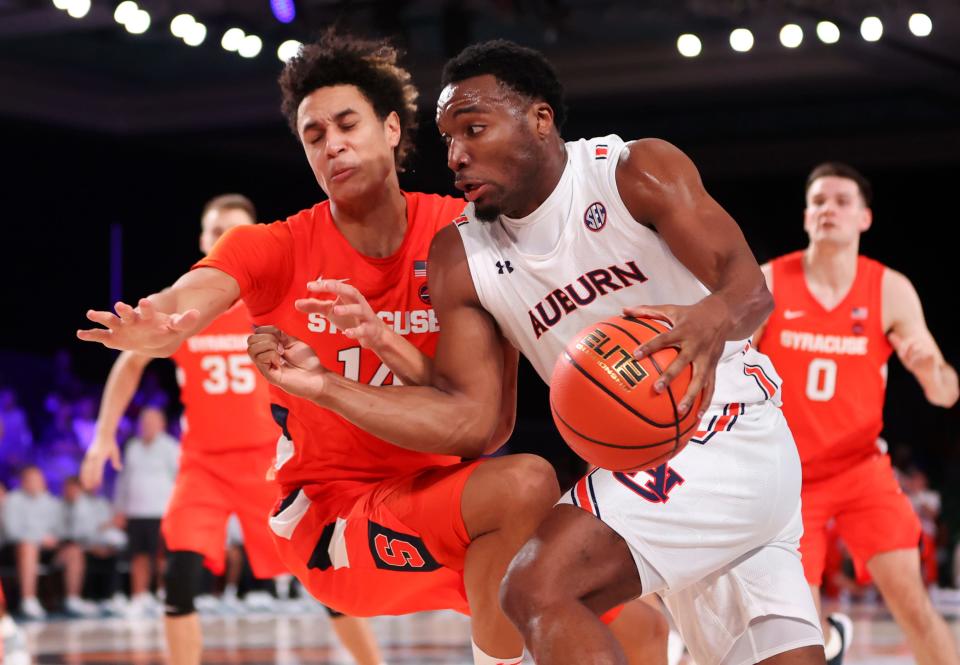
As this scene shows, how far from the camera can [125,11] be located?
8.84 meters

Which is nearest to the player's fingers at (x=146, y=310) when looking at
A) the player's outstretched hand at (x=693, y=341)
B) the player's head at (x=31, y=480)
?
the player's outstretched hand at (x=693, y=341)

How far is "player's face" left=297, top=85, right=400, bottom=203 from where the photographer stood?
374 cm

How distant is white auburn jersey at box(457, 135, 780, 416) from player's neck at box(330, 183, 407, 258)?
0.44 meters

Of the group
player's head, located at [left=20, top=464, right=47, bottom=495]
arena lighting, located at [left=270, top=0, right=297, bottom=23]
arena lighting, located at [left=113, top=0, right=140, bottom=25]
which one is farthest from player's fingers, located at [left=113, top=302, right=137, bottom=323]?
player's head, located at [left=20, top=464, right=47, bottom=495]

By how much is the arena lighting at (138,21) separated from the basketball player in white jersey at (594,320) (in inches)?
236

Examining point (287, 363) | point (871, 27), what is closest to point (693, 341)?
point (287, 363)

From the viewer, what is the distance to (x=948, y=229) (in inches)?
593

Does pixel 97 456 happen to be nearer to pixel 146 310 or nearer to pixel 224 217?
pixel 224 217

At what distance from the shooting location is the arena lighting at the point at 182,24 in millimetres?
9148

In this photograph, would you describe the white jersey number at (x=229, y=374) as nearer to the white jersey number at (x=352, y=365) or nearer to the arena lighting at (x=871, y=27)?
the white jersey number at (x=352, y=365)

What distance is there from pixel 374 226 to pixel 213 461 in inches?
98.2

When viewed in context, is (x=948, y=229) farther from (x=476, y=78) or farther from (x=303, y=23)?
(x=476, y=78)

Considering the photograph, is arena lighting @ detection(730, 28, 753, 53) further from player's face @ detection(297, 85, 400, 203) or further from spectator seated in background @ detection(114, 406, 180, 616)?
player's face @ detection(297, 85, 400, 203)

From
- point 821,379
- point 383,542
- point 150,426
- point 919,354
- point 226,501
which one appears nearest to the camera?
point 383,542
